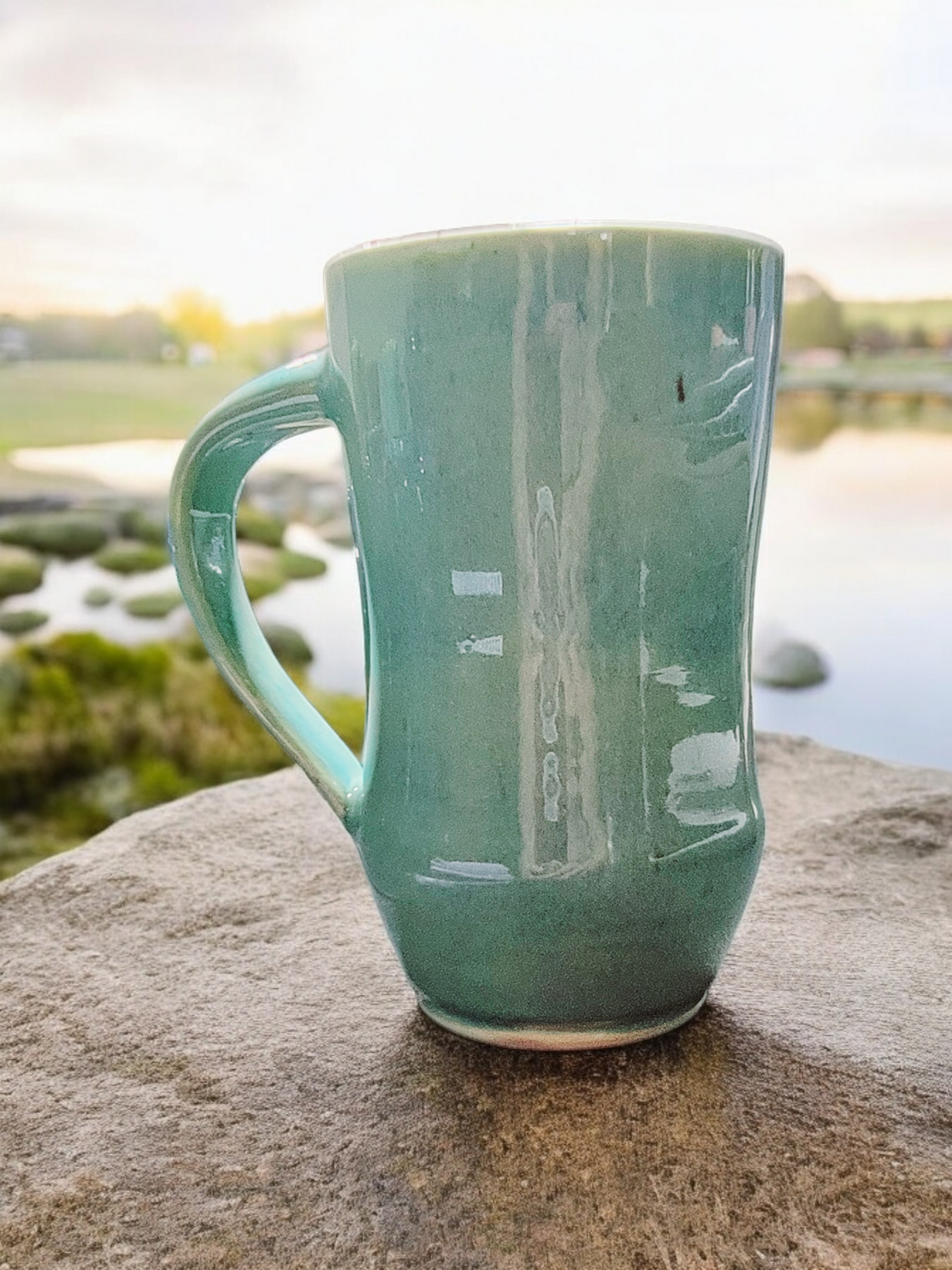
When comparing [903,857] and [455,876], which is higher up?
[455,876]

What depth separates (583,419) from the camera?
1.40 ft

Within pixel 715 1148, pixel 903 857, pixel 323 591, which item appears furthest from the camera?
pixel 323 591

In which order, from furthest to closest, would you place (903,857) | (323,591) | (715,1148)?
1. (323,591)
2. (903,857)
3. (715,1148)

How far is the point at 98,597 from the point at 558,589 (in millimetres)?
1040

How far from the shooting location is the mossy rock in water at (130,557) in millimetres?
1397

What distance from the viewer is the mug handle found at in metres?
0.49

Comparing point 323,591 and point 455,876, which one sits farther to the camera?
point 323,591

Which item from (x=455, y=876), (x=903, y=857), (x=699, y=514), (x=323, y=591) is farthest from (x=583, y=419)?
(x=323, y=591)

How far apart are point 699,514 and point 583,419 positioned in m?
0.06

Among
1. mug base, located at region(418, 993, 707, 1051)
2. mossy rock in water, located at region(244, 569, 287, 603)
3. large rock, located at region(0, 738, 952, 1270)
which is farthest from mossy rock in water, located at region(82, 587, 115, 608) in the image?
mug base, located at region(418, 993, 707, 1051)

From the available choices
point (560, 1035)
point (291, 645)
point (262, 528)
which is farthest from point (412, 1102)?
point (262, 528)

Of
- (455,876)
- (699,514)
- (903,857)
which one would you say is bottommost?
(903,857)

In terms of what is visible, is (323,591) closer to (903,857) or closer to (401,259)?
(903,857)

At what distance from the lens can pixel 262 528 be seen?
143 cm
